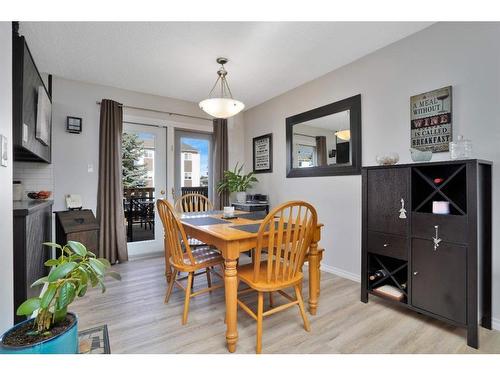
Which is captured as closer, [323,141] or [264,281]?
[264,281]

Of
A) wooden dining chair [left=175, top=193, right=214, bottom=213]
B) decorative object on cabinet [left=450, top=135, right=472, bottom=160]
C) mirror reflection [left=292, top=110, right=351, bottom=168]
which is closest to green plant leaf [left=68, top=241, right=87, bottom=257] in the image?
wooden dining chair [left=175, top=193, right=214, bottom=213]

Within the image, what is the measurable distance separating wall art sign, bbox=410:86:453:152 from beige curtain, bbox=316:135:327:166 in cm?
99

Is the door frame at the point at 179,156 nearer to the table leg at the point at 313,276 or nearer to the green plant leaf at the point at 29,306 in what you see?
the table leg at the point at 313,276

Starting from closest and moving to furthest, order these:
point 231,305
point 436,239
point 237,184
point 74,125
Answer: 1. point 231,305
2. point 436,239
3. point 74,125
4. point 237,184

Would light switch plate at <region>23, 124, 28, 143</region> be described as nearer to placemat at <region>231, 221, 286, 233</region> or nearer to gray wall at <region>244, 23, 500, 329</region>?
placemat at <region>231, 221, 286, 233</region>

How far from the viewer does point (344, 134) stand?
2.82 m

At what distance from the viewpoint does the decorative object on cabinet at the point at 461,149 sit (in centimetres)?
172

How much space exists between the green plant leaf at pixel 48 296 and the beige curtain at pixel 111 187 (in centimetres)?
281

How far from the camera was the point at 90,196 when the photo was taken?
326 centimetres

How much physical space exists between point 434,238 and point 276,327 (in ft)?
4.24

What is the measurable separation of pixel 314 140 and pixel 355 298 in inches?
73.9

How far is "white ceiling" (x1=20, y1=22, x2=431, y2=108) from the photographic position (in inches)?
83.4

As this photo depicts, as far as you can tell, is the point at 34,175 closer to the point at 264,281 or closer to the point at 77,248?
the point at 77,248

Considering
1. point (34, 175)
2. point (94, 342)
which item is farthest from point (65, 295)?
point (34, 175)
